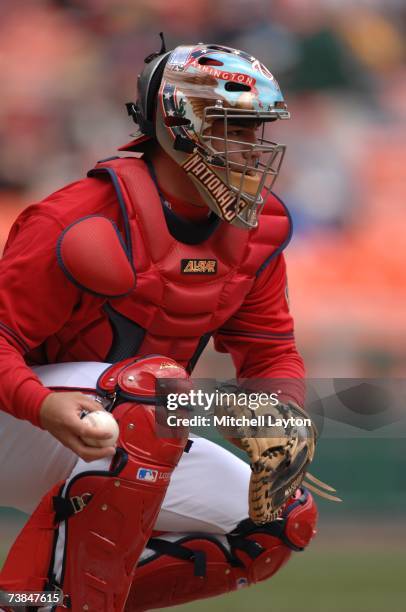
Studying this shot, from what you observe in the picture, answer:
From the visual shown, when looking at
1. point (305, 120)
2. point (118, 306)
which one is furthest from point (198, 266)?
point (305, 120)

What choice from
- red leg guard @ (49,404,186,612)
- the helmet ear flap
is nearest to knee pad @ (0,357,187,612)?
red leg guard @ (49,404,186,612)

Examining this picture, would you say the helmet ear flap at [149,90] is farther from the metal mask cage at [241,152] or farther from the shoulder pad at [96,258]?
the shoulder pad at [96,258]

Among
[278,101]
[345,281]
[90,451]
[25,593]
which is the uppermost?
[345,281]

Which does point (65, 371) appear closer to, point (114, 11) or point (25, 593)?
point (25, 593)

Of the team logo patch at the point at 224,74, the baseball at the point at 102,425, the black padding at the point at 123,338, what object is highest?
the team logo patch at the point at 224,74

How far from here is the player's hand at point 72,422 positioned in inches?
83.4

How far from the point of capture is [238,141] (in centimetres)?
258

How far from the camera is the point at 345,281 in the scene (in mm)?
5691

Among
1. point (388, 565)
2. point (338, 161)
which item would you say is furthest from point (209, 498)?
point (338, 161)

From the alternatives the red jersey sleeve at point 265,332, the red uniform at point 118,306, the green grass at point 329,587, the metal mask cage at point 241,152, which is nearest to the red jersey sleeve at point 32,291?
the red uniform at point 118,306

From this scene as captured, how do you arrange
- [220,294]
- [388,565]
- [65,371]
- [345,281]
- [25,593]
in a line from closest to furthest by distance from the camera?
[25,593], [65,371], [220,294], [388,565], [345,281]

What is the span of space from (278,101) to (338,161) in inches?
132

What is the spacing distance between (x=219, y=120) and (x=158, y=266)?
1.17 feet

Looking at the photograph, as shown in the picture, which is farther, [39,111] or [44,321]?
[39,111]
